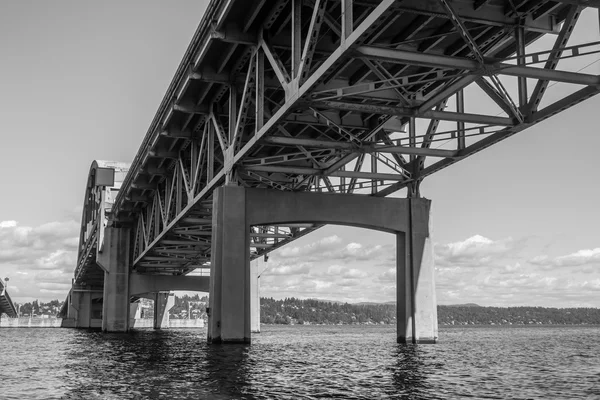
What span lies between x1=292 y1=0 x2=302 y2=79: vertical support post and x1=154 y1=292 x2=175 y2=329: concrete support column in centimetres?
10241

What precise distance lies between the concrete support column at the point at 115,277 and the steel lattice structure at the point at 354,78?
104 feet

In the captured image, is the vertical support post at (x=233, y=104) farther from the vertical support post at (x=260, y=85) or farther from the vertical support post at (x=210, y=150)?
the vertical support post at (x=260, y=85)

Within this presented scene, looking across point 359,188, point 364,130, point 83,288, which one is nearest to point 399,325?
point 359,188

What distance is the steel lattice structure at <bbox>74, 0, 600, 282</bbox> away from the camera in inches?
796

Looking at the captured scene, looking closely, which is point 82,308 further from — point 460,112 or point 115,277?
point 460,112

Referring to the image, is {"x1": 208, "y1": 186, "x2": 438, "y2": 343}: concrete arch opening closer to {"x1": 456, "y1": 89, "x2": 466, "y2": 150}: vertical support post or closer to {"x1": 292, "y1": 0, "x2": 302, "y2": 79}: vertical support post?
{"x1": 456, "y1": 89, "x2": 466, "y2": 150}: vertical support post

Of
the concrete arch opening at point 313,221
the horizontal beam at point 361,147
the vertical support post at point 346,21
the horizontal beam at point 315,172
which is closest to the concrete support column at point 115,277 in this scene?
the horizontal beam at point 315,172

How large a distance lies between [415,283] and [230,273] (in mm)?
9127

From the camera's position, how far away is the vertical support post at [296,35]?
74.9 ft

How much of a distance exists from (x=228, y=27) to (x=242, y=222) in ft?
30.9

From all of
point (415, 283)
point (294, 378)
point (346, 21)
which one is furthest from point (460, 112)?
point (294, 378)

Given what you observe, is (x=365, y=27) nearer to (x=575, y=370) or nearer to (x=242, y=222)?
(x=575, y=370)

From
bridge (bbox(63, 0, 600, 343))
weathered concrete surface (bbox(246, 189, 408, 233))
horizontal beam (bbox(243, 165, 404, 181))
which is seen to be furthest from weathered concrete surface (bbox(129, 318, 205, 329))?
horizontal beam (bbox(243, 165, 404, 181))

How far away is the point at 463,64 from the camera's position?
63.9ft
